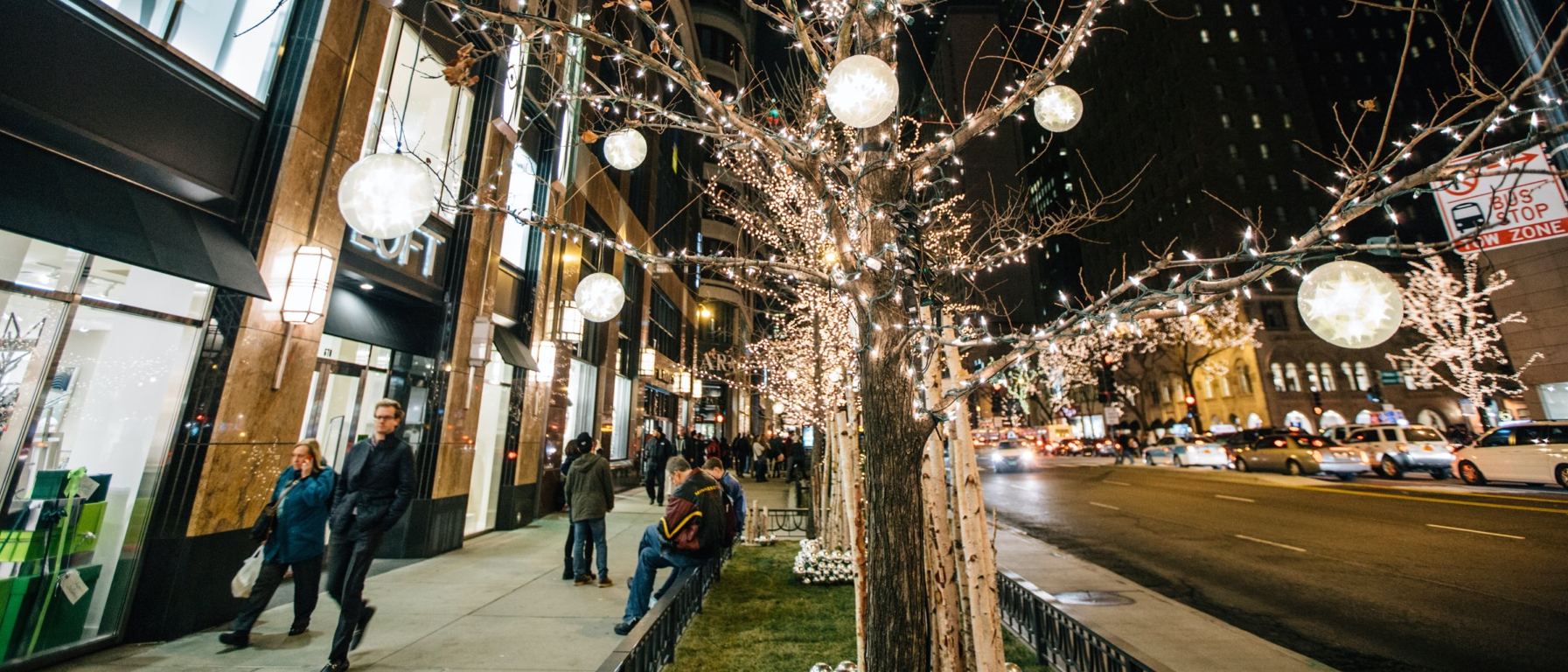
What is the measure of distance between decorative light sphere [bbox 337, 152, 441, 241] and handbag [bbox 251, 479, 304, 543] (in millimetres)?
Answer: 2988

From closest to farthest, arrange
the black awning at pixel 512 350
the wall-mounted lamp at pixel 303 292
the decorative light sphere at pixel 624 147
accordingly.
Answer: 1. the decorative light sphere at pixel 624 147
2. the wall-mounted lamp at pixel 303 292
3. the black awning at pixel 512 350

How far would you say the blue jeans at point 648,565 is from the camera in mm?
5906

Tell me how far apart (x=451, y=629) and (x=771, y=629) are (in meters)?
3.11

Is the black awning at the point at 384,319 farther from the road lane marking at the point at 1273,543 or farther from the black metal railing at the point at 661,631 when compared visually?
the road lane marking at the point at 1273,543

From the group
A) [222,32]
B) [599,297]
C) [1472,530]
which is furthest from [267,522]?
[1472,530]

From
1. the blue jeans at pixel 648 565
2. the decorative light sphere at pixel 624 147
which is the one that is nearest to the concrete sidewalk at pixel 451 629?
the blue jeans at pixel 648 565

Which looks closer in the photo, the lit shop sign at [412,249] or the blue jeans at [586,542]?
the blue jeans at [586,542]

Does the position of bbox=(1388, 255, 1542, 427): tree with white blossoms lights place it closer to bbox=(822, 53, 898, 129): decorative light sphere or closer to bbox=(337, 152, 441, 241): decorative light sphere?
bbox=(822, 53, 898, 129): decorative light sphere

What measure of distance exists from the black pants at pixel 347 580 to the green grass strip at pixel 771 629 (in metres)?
2.64

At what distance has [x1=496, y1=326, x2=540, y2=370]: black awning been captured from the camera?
36.6 feet

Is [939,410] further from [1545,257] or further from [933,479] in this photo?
[1545,257]

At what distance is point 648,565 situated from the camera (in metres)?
5.96

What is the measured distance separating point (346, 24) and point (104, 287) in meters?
3.97

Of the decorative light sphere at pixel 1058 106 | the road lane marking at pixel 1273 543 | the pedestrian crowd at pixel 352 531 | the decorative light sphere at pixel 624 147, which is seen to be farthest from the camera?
the road lane marking at pixel 1273 543
